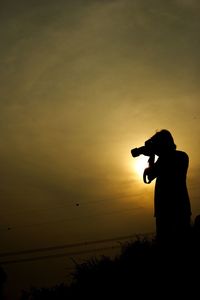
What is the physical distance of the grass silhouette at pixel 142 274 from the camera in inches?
168

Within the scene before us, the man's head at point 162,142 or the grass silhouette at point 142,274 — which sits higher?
the man's head at point 162,142

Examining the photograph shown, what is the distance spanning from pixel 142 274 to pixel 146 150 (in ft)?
6.22

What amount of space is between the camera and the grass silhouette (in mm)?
1304

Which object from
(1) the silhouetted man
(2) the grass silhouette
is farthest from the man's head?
(2) the grass silhouette

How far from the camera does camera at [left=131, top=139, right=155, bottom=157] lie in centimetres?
582

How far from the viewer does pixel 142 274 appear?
187 inches

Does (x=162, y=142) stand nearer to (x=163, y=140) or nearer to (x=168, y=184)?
(x=163, y=140)

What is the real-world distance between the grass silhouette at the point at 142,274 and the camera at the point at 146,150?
130 cm

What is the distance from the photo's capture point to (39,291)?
247 inches

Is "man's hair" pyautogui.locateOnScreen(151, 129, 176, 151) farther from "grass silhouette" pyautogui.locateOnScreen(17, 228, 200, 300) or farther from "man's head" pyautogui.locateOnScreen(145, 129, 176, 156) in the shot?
"grass silhouette" pyautogui.locateOnScreen(17, 228, 200, 300)

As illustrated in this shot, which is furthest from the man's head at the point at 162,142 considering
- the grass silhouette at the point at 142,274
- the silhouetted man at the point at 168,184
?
the grass silhouette at the point at 142,274

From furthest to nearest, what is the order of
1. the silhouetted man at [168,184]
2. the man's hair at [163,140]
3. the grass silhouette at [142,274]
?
the man's hair at [163,140]
the silhouetted man at [168,184]
the grass silhouette at [142,274]

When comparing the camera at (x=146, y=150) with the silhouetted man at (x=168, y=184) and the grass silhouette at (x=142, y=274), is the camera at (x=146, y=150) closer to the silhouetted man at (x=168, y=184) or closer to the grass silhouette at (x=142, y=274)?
the silhouetted man at (x=168, y=184)

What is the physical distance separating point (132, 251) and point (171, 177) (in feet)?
4.52
